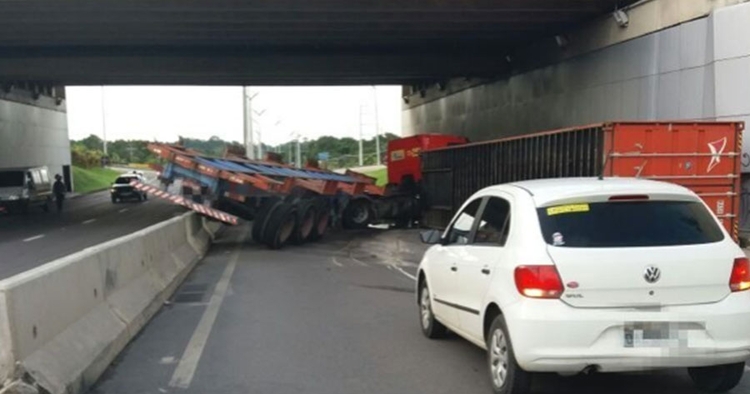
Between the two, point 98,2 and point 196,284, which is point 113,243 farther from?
point 98,2

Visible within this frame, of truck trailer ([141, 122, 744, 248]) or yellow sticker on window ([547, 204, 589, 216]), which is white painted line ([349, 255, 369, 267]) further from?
yellow sticker on window ([547, 204, 589, 216])

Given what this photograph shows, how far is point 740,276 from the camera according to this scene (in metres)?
5.07

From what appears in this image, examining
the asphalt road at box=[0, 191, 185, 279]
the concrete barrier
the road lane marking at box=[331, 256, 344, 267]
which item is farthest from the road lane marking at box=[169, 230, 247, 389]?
the asphalt road at box=[0, 191, 185, 279]

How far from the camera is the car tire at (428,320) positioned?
287 inches

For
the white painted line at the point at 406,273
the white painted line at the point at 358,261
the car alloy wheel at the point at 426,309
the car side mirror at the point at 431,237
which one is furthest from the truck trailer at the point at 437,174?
the white painted line at the point at 406,273

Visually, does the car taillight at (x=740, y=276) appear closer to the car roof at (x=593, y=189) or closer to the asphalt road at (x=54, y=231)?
the car roof at (x=593, y=189)

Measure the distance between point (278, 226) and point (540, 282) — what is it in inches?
521

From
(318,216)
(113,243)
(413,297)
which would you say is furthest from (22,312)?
(318,216)

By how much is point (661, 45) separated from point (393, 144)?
11951mm

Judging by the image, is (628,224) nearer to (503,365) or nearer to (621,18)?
(503,365)

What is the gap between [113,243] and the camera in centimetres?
789

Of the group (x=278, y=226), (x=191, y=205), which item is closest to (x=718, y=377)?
(x=278, y=226)

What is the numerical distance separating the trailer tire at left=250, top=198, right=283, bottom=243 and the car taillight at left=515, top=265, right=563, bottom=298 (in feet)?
43.5

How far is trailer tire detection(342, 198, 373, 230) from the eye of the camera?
2369cm
